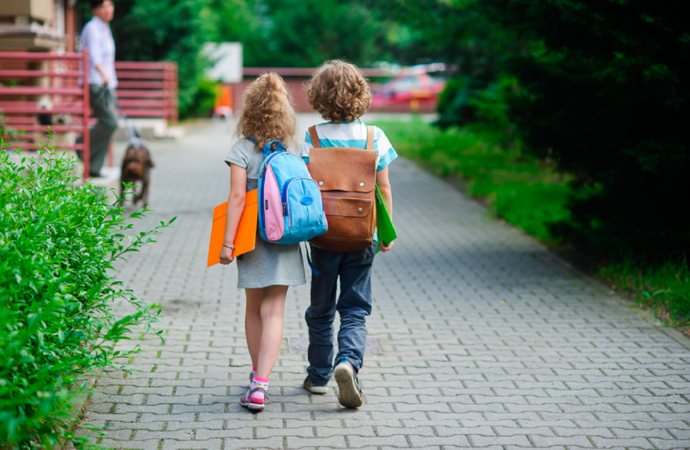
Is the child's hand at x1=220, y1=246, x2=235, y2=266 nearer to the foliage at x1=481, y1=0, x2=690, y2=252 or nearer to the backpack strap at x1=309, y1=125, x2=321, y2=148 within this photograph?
the backpack strap at x1=309, y1=125, x2=321, y2=148

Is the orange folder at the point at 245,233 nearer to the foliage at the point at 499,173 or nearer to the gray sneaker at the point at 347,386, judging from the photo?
the gray sneaker at the point at 347,386

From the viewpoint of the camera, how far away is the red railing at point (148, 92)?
19.4 metres

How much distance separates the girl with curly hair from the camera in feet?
12.3

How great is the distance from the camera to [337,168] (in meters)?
3.80

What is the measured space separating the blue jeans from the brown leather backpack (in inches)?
8.4

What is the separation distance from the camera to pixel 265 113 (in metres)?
3.80

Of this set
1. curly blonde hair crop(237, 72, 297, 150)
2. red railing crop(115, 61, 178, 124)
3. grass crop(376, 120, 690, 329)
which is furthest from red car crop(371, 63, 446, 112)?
curly blonde hair crop(237, 72, 297, 150)

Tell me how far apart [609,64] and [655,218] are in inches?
65.0

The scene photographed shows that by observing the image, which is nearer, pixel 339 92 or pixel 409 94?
pixel 339 92

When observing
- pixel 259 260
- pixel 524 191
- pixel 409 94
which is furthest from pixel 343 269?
pixel 409 94

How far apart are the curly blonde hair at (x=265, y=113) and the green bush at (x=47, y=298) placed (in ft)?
2.43

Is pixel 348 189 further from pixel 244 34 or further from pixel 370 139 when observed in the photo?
pixel 244 34

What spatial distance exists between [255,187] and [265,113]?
1.26ft

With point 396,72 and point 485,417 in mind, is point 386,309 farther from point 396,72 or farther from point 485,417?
point 396,72
